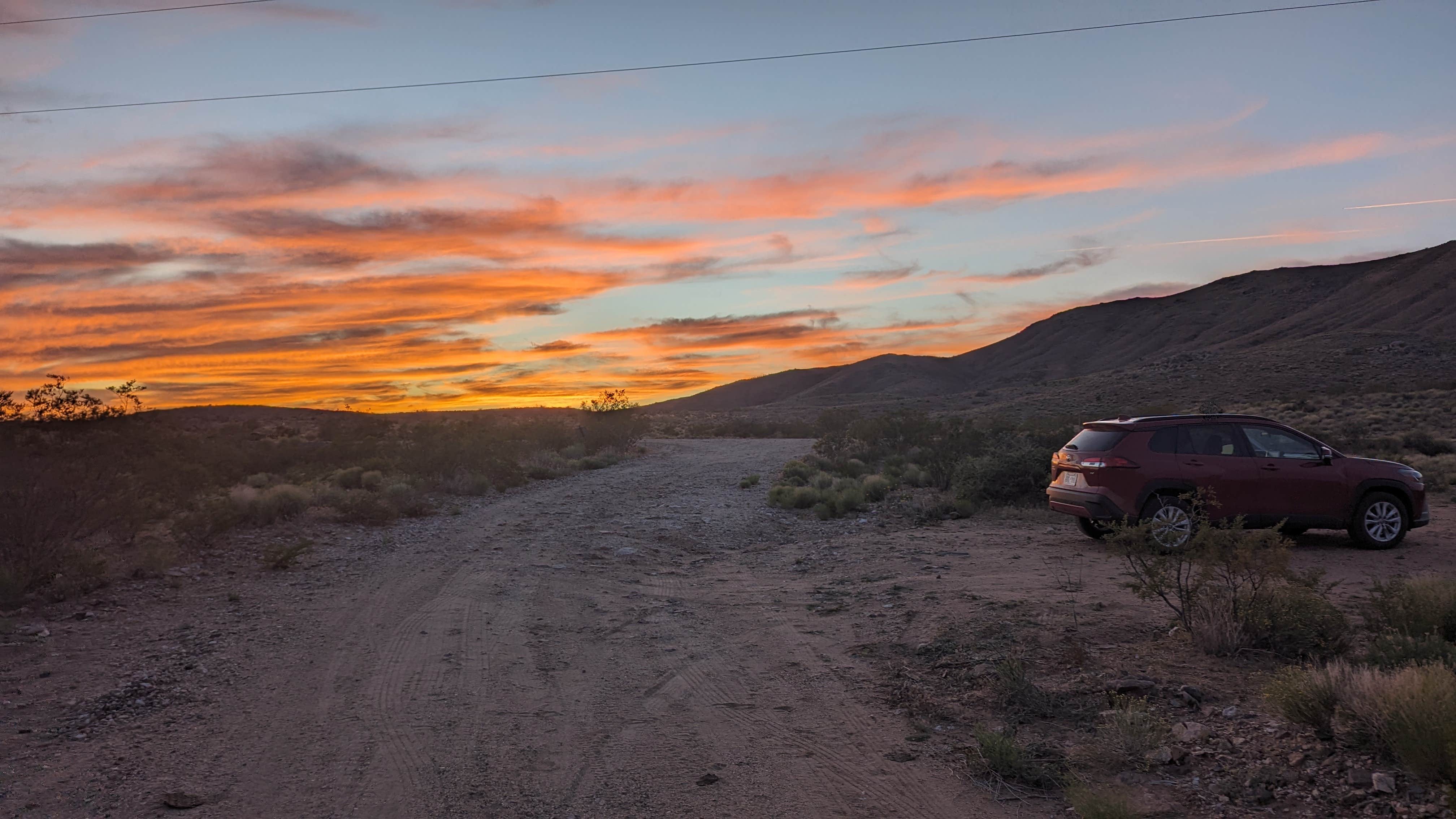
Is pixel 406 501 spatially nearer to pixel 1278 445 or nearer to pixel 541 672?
pixel 541 672

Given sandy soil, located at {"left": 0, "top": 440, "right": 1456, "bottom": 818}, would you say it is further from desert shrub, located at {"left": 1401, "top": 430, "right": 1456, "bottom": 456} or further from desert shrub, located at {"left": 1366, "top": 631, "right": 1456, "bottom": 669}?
desert shrub, located at {"left": 1401, "top": 430, "right": 1456, "bottom": 456}

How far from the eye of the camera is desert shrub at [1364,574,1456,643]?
666cm

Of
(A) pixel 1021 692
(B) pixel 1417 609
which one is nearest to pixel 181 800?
(A) pixel 1021 692

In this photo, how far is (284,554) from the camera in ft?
38.3

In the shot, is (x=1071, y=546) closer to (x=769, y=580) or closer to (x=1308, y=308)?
(x=769, y=580)

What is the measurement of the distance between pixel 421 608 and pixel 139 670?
101 inches

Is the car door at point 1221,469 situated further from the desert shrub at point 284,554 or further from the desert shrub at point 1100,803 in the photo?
the desert shrub at point 284,554

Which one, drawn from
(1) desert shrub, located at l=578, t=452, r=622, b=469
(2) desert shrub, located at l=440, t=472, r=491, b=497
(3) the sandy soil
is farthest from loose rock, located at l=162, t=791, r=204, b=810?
(1) desert shrub, located at l=578, t=452, r=622, b=469

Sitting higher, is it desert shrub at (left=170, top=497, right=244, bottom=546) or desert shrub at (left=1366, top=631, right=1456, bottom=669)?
desert shrub at (left=170, top=497, right=244, bottom=546)

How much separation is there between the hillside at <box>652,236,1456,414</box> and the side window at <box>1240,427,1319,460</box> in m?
53.9

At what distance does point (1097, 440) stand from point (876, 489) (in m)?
7.22

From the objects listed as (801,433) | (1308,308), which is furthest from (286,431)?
(1308,308)

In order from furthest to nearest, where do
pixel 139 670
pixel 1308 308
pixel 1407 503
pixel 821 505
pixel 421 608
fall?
pixel 1308 308
pixel 821 505
pixel 1407 503
pixel 421 608
pixel 139 670

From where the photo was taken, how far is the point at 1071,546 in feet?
40.5
